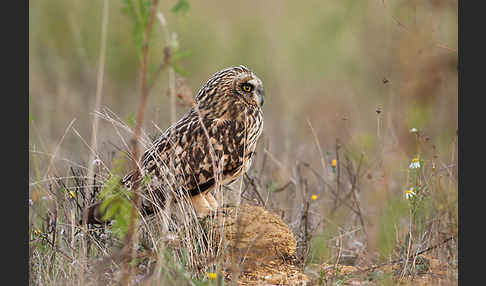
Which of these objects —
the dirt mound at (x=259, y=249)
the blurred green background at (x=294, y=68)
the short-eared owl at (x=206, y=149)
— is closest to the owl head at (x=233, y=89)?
the short-eared owl at (x=206, y=149)

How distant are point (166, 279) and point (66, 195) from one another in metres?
1.51

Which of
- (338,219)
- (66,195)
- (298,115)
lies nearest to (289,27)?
(298,115)

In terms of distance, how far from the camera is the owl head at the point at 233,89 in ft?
17.1

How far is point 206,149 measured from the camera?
488 centimetres

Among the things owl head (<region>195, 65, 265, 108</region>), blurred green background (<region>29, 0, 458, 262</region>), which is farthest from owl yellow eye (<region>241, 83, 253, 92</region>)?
blurred green background (<region>29, 0, 458, 262</region>)

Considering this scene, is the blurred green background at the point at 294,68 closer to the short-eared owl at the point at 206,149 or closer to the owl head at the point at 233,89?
the owl head at the point at 233,89

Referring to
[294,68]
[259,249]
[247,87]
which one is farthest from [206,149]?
[294,68]

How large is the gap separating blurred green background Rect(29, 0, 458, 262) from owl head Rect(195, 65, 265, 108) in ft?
7.75

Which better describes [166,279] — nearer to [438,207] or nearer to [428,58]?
[438,207]

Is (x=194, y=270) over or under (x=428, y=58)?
under

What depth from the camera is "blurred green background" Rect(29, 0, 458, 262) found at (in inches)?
376

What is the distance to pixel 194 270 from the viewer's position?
4395mm

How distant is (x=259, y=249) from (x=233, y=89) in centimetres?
149

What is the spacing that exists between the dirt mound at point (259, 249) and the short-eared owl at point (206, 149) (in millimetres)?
345
